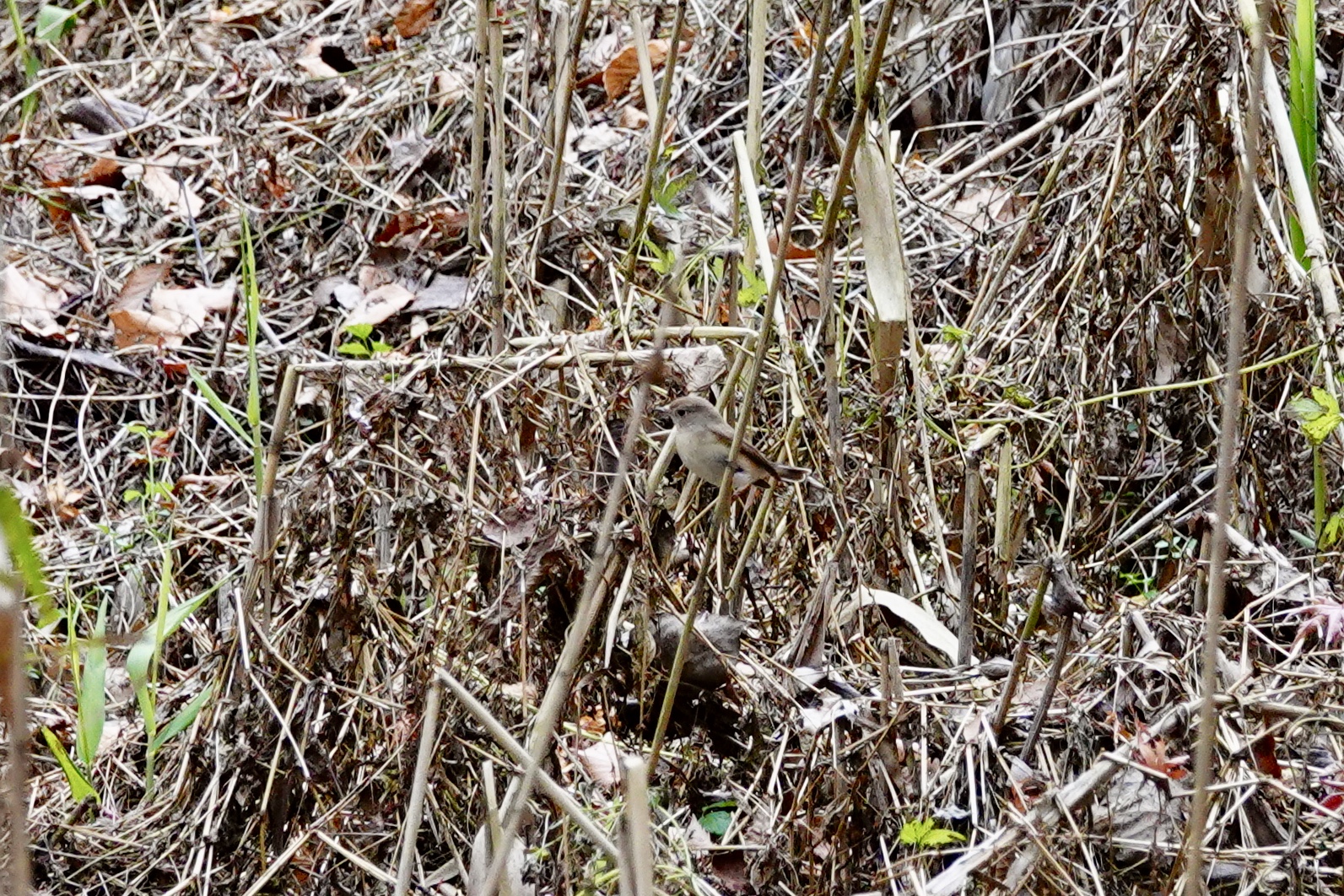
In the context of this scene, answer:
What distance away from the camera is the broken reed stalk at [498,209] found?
3066mm

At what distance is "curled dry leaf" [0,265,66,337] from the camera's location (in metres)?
4.70

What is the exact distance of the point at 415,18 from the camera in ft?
19.1

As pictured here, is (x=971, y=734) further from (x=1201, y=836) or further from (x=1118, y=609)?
(x=1201, y=836)

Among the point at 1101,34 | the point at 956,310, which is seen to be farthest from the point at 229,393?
the point at 1101,34

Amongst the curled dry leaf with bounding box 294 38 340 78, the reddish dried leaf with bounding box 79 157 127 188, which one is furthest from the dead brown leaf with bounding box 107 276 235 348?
the curled dry leaf with bounding box 294 38 340 78

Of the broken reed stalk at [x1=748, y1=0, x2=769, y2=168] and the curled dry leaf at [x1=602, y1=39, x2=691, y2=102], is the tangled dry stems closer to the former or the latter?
the broken reed stalk at [x1=748, y1=0, x2=769, y2=168]

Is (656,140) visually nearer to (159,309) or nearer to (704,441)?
(704,441)

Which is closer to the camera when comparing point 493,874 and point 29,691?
point 493,874

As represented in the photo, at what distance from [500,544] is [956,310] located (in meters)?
2.11

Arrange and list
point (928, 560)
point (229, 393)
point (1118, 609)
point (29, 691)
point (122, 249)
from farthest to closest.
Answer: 1. point (122, 249)
2. point (229, 393)
3. point (29, 691)
4. point (928, 560)
5. point (1118, 609)

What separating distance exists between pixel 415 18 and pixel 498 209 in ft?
9.97

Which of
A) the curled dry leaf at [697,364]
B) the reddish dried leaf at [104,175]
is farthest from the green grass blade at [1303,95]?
the reddish dried leaf at [104,175]

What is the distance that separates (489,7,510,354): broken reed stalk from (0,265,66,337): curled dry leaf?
2.09m

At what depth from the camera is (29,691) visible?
11.9 ft
